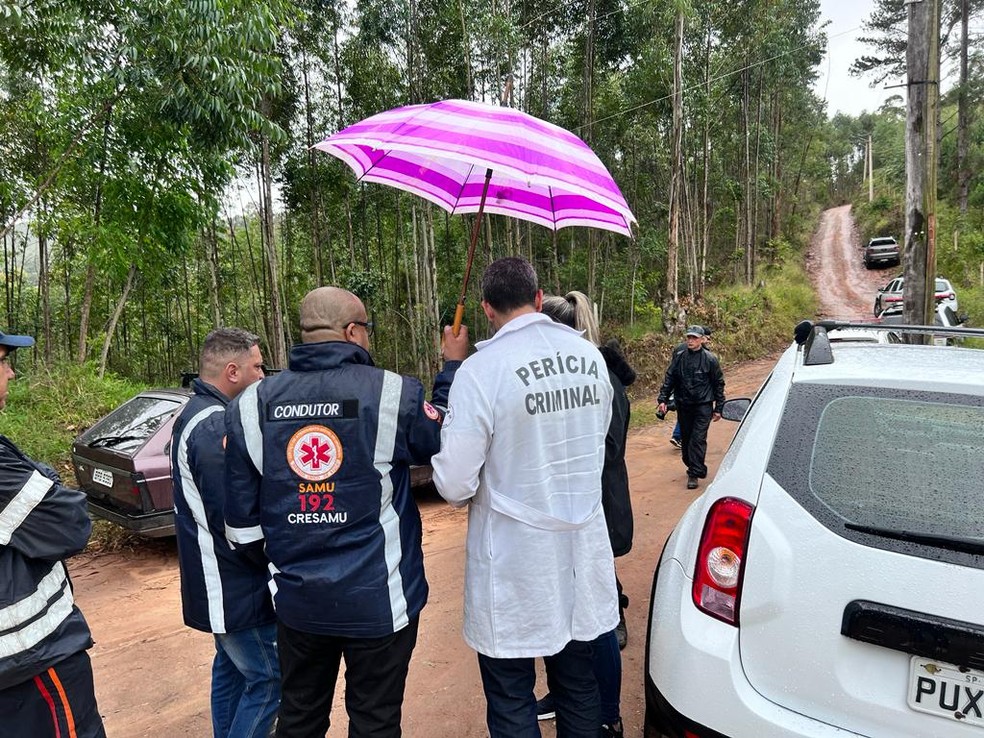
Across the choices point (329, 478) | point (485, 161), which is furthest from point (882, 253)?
point (329, 478)

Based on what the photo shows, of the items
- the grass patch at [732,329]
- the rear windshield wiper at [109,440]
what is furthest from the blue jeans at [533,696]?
the grass patch at [732,329]

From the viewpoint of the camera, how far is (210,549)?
2.00 meters

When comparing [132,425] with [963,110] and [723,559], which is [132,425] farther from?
[963,110]

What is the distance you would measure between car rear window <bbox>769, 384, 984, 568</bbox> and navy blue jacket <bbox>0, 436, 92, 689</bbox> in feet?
6.41

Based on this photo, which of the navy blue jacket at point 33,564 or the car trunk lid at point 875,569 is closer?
the car trunk lid at point 875,569

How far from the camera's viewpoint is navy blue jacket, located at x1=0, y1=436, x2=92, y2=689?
4.91 feet

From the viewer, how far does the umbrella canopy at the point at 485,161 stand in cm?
205

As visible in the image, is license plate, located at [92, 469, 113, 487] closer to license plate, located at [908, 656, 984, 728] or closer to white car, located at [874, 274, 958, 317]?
license plate, located at [908, 656, 984, 728]

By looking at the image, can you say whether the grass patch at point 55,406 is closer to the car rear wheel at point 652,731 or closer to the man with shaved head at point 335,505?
the man with shaved head at point 335,505

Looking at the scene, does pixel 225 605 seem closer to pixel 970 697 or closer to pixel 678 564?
pixel 678 564

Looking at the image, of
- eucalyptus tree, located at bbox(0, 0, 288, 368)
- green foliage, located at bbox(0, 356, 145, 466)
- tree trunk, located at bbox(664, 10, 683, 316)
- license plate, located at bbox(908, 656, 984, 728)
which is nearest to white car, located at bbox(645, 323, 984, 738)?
license plate, located at bbox(908, 656, 984, 728)

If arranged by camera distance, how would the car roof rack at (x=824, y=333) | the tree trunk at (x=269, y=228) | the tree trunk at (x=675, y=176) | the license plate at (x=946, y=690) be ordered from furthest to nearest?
1. the tree trunk at (x=675, y=176)
2. the tree trunk at (x=269, y=228)
3. the car roof rack at (x=824, y=333)
4. the license plate at (x=946, y=690)

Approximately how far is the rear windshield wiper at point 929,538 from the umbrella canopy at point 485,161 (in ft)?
4.55

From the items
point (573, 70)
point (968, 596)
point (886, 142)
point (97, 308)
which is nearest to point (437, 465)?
point (968, 596)
